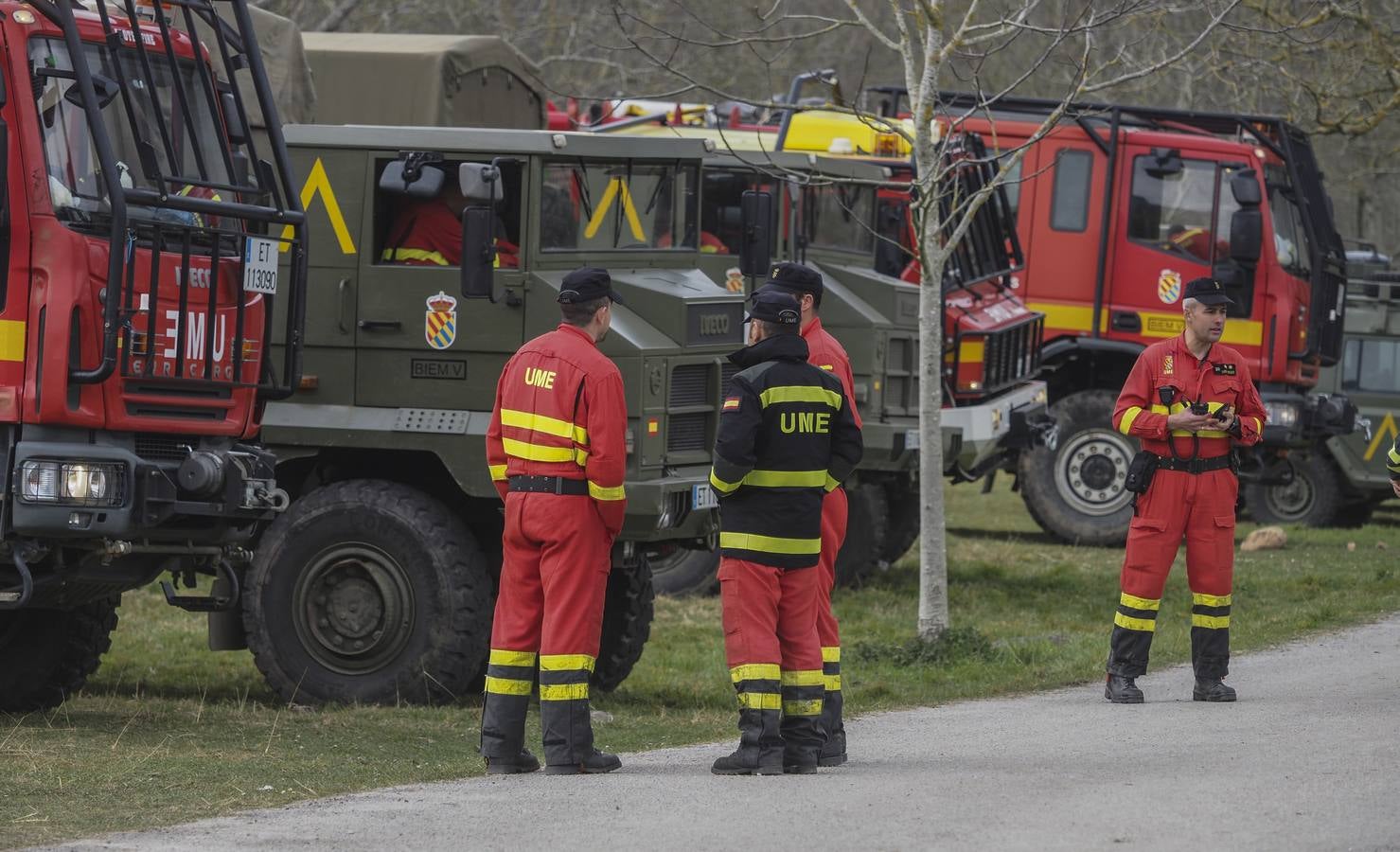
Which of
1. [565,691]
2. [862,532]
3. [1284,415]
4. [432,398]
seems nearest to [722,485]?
[565,691]

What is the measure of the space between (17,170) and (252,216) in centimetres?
95

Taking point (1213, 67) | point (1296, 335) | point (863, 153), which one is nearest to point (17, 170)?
point (863, 153)

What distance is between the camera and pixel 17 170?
332 inches

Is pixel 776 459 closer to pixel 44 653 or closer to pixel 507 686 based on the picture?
pixel 507 686

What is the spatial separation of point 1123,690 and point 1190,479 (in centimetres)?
102

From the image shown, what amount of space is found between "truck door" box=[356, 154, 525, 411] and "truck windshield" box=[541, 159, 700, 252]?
207 millimetres

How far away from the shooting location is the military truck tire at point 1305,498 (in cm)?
1969

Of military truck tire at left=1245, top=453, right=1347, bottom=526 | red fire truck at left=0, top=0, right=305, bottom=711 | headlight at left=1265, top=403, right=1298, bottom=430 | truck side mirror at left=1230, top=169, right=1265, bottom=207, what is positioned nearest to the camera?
red fire truck at left=0, top=0, right=305, bottom=711

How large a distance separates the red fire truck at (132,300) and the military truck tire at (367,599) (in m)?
0.69

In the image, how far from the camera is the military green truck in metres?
19.5

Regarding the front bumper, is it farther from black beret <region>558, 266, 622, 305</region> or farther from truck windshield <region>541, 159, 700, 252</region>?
truck windshield <region>541, 159, 700, 252</region>

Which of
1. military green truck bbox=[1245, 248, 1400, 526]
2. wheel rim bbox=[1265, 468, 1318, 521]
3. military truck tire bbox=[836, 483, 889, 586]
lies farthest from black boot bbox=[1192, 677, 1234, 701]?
wheel rim bbox=[1265, 468, 1318, 521]

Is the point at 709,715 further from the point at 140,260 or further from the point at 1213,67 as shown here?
the point at 1213,67

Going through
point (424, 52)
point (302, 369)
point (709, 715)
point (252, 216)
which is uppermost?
point (424, 52)
